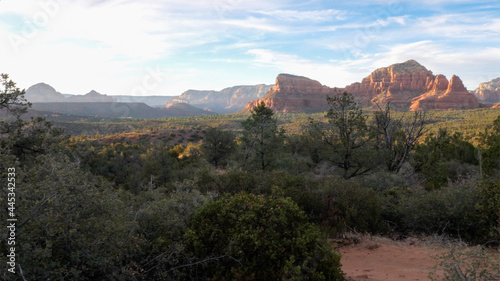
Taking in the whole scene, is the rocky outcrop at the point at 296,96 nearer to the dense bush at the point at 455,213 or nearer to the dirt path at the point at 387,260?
the dense bush at the point at 455,213

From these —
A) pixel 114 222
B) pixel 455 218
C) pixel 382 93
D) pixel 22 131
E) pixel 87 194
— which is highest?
pixel 382 93

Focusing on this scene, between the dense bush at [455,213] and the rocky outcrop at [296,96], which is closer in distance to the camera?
the dense bush at [455,213]

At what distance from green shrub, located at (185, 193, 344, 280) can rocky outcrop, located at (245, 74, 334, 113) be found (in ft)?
457

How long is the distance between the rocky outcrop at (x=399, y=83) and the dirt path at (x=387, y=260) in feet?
443

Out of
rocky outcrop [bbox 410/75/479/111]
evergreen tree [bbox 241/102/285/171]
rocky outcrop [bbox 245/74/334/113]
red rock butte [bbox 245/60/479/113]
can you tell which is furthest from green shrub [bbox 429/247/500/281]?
rocky outcrop [bbox 245/74/334/113]

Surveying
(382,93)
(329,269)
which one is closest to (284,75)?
(382,93)

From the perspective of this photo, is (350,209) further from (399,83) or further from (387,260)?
(399,83)

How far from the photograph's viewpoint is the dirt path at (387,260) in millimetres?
5695

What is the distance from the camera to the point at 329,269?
466cm

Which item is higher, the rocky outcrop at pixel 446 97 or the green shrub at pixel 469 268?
the rocky outcrop at pixel 446 97

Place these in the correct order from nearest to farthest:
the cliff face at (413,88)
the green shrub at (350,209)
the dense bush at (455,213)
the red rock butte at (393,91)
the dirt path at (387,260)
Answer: the dirt path at (387,260), the dense bush at (455,213), the green shrub at (350,209), the cliff face at (413,88), the red rock butte at (393,91)

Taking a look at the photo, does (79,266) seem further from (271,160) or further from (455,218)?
(271,160)

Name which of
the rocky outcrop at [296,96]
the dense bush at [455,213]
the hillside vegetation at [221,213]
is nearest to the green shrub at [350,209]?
the hillside vegetation at [221,213]

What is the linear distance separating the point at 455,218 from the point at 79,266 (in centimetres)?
914
